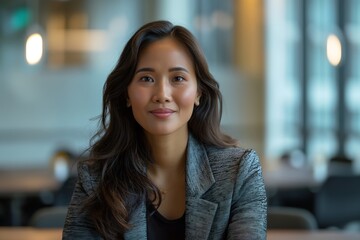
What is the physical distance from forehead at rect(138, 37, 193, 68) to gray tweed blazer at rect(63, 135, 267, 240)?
9.1 inches

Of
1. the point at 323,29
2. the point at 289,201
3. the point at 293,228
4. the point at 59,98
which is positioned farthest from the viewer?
the point at 59,98

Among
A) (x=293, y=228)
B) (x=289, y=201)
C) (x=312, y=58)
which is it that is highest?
(x=312, y=58)

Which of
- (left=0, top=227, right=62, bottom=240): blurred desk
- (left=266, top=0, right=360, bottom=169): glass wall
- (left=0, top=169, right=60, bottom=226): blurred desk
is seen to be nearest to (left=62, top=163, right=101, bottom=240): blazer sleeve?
(left=0, top=227, right=62, bottom=240): blurred desk

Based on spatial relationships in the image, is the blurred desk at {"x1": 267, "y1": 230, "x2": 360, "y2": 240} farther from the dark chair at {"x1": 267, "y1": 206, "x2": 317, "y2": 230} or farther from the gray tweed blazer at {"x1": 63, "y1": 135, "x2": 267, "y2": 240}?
the gray tweed blazer at {"x1": 63, "y1": 135, "x2": 267, "y2": 240}

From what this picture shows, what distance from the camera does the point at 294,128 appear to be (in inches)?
329

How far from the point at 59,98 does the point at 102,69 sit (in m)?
0.62

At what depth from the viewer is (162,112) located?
5.03 feet

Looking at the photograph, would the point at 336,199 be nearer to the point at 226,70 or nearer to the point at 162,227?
the point at 162,227

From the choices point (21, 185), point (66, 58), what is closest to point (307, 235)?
point (21, 185)

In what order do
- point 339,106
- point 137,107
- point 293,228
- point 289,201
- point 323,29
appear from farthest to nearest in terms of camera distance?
point 323,29
point 339,106
point 289,201
point 293,228
point 137,107

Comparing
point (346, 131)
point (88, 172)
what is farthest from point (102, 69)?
point (88, 172)

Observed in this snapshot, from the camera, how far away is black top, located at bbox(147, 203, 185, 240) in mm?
1632

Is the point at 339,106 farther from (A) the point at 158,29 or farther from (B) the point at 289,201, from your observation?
(A) the point at 158,29

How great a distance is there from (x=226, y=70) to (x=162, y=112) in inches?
281
